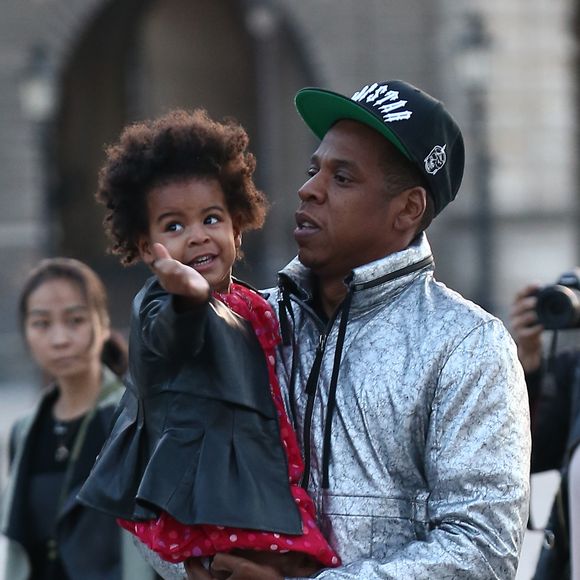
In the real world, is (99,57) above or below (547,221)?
above

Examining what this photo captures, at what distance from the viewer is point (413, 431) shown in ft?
8.48

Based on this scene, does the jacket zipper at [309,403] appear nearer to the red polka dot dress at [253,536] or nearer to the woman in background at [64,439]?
the red polka dot dress at [253,536]

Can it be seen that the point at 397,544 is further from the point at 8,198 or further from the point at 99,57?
the point at 99,57

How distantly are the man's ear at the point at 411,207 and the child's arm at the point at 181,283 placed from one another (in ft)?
1.51

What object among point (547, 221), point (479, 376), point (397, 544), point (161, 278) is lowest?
point (547, 221)

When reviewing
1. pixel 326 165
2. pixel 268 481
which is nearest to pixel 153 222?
pixel 326 165

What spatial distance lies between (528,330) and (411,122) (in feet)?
4.66

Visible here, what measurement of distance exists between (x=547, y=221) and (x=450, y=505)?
61.9 feet

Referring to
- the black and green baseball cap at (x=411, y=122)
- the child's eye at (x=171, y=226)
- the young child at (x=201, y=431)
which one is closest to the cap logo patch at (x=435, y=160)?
the black and green baseball cap at (x=411, y=122)

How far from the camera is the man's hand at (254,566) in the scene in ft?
8.45

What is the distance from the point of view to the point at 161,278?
248 centimetres

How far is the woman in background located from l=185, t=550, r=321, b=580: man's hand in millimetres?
1493

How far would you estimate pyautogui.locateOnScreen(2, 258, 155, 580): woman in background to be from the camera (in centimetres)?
426


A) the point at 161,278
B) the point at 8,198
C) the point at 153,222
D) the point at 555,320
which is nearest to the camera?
the point at 161,278
